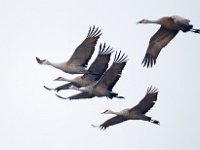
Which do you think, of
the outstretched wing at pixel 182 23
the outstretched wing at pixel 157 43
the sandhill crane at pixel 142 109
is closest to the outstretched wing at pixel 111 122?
the sandhill crane at pixel 142 109

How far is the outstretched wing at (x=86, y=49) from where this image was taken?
40906mm

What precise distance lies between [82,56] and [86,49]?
35 centimetres

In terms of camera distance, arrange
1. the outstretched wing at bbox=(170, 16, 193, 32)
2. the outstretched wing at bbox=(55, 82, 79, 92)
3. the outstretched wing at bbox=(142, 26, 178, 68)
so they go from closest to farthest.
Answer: the outstretched wing at bbox=(170, 16, 193, 32) < the outstretched wing at bbox=(142, 26, 178, 68) < the outstretched wing at bbox=(55, 82, 79, 92)

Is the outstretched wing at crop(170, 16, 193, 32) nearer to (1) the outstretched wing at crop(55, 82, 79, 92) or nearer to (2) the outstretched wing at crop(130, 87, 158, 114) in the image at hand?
(2) the outstretched wing at crop(130, 87, 158, 114)

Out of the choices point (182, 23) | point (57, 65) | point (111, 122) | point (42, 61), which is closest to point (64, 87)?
point (42, 61)

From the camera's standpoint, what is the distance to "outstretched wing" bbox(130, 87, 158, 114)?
130ft

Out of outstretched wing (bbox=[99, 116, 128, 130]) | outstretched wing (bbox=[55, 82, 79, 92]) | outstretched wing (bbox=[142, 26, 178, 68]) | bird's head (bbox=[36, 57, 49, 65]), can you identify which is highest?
outstretched wing (bbox=[142, 26, 178, 68])

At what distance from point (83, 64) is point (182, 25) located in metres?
4.51

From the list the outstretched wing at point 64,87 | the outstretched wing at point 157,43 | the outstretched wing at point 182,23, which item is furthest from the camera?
the outstretched wing at point 64,87

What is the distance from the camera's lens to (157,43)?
137 ft

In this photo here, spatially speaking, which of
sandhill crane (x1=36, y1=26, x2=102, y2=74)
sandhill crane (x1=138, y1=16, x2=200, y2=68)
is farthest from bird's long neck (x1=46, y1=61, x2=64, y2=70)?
sandhill crane (x1=138, y1=16, x2=200, y2=68)

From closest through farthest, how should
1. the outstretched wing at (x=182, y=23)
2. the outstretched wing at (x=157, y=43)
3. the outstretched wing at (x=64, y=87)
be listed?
the outstretched wing at (x=182, y=23) → the outstretched wing at (x=157, y=43) → the outstretched wing at (x=64, y=87)

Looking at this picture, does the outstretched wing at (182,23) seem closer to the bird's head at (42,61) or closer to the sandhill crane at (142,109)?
the sandhill crane at (142,109)

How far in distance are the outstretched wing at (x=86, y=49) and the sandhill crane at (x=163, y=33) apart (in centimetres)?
232
